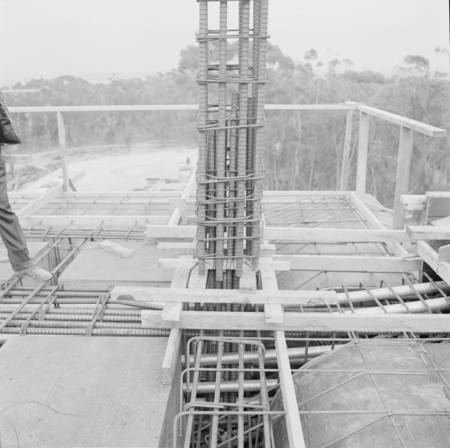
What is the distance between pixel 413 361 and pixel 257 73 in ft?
5.63

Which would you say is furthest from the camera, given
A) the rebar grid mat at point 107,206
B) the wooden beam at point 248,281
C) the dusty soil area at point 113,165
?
the dusty soil area at point 113,165

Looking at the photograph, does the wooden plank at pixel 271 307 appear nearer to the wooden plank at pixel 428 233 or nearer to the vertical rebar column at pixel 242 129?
the vertical rebar column at pixel 242 129

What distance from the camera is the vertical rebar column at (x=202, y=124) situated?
2.65 metres

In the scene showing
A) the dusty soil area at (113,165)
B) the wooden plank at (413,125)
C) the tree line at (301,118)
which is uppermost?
the wooden plank at (413,125)

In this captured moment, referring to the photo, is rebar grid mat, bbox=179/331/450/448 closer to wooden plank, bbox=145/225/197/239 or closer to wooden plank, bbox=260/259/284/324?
wooden plank, bbox=260/259/284/324

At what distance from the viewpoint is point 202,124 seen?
2775 mm

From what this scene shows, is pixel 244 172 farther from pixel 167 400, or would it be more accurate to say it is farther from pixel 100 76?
pixel 100 76

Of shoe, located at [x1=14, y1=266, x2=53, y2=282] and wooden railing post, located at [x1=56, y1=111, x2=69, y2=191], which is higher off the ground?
wooden railing post, located at [x1=56, y1=111, x2=69, y2=191]

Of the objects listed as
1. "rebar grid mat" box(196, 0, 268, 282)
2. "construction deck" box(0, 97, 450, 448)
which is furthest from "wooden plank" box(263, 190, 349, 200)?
"rebar grid mat" box(196, 0, 268, 282)

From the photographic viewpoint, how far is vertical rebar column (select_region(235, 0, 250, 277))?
2684 mm

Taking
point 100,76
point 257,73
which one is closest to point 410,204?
point 257,73

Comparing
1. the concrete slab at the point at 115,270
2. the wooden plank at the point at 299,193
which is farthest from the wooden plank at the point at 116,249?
the wooden plank at the point at 299,193

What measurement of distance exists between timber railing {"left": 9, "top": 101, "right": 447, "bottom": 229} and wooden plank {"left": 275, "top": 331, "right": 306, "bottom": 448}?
2119 mm

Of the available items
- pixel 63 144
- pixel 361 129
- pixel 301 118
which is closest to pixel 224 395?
pixel 361 129
